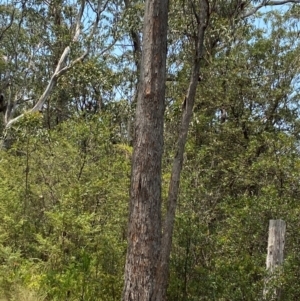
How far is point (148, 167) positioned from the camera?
213 inches

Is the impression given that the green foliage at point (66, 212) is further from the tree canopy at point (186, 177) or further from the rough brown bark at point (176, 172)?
the rough brown bark at point (176, 172)

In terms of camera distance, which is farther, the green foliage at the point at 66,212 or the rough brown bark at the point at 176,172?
the green foliage at the point at 66,212

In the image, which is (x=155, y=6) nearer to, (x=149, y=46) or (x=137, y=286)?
(x=149, y=46)

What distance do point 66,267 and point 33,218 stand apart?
209cm

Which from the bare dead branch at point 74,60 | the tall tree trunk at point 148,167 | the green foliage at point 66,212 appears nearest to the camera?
the tall tree trunk at point 148,167

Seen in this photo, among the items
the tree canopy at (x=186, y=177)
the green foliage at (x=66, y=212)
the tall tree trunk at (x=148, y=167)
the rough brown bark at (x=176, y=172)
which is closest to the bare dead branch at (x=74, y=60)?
the tree canopy at (x=186, y=177)

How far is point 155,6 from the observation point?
18.6 ft

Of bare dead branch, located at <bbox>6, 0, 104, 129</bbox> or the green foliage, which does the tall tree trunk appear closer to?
the green foliage

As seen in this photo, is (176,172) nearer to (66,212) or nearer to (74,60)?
(66,212)

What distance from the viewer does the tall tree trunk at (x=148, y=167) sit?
5281 mm

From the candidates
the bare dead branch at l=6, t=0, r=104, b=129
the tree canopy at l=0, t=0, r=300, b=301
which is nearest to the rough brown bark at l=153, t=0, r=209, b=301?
the tree canopy at l=0, t=0, r=300, b=301

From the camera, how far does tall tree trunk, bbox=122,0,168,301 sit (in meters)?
5.28

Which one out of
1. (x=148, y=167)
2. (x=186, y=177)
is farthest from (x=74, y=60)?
(x=148, y=167)

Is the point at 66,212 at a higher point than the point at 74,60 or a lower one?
lower
